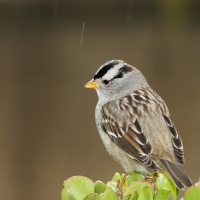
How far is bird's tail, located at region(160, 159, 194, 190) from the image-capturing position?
8.69 ft

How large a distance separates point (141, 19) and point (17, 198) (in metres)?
1.92

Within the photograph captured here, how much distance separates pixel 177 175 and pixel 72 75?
7.24 ft

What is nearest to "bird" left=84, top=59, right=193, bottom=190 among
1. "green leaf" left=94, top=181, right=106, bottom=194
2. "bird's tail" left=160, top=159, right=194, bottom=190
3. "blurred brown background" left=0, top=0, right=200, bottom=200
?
"bird's tail" left=160, top=159, right=194, bottom=190

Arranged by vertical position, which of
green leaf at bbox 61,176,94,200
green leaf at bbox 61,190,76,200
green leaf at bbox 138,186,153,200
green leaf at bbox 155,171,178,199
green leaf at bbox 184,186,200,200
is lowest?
green leaf at bbox 155,171,178,199

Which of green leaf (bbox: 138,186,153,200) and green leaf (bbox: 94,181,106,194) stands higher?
green leaf (bbox: 138,186,153,200)

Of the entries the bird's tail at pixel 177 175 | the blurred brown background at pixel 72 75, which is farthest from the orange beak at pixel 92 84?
the blurred brown background at pixel 72 75

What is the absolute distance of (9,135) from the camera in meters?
4.90

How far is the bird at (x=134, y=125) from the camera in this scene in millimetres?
3146

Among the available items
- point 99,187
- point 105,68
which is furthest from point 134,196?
point 105,68

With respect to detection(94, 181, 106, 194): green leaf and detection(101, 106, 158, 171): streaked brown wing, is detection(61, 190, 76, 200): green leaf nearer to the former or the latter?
detection(94, 181, 106, 194): green leaf

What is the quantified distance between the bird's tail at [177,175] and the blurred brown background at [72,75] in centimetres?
182

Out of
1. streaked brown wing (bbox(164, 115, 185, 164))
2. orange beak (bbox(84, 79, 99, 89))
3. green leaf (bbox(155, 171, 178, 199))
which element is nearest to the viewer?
green leaf (bbox(155, 171, 178, 199))

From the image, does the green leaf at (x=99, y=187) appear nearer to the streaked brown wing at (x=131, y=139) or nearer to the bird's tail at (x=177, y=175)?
the bird's tail at (x=177, y=175)

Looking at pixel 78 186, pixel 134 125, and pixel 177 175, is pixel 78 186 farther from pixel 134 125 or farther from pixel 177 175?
pixel 134 125
